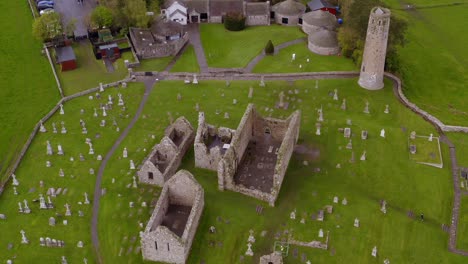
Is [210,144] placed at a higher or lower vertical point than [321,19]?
lower

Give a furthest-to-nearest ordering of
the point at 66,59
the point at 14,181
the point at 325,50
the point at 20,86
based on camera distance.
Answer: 1. the point at 325,50
2. the point at 66,59
3. the point at 20,86
4. the point at 14,181

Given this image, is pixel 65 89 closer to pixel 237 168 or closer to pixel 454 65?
pixel 237 168

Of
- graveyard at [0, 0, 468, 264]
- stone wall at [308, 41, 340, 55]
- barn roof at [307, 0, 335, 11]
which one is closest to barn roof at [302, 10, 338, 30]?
barn roof at [307, 0, 335, 11]

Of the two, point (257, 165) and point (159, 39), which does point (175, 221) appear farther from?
point (159, 39)

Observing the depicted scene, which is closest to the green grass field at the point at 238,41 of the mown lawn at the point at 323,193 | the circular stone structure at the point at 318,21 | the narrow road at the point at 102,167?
the circular stone structure at the point at 318,21

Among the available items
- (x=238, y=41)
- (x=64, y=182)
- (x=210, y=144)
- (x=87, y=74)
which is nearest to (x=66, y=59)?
(x=87, y=74)

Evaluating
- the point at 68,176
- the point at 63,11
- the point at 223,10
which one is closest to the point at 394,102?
the point at 223,10
